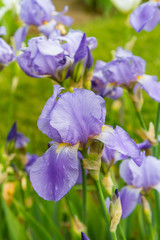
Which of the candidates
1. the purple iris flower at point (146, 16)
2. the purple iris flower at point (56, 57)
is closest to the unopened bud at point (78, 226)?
the purple iris flower at point (56, 57)

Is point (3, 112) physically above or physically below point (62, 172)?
below

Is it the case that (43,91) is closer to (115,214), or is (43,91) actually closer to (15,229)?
(15,229)

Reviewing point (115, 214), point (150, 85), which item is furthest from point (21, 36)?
point (115, 214)

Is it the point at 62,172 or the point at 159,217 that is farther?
the point at 159,217

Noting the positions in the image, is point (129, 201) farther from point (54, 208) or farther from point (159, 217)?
point (54, 208)

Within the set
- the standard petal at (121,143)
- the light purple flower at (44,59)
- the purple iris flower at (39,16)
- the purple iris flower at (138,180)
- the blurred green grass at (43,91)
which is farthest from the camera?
the blurred green grass at (43,91)

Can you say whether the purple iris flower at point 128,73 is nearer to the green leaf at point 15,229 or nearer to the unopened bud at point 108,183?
the unopened bud at point 108,183

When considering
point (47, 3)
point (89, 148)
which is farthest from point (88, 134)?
point (47, 3)
